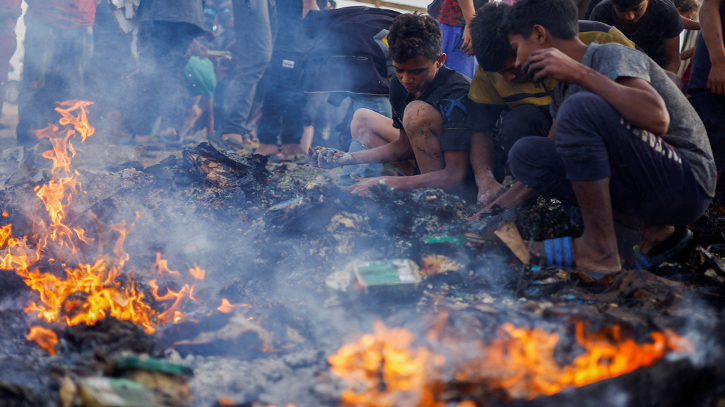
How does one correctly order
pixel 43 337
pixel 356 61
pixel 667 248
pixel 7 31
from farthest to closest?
pixel 7 31 → pixel 356 61 → pixel 667 248 → pixel 43 337

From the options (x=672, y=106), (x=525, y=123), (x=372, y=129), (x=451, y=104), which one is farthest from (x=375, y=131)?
(x=672, y=106)

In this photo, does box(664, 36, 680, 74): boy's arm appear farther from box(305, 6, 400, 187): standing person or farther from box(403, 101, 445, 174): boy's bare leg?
box(305, 6, 400, 187): standing person

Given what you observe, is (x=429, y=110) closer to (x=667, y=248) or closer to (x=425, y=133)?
(x=425, y=133)

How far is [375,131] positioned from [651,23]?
7.86 ft

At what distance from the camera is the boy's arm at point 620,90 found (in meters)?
1.97

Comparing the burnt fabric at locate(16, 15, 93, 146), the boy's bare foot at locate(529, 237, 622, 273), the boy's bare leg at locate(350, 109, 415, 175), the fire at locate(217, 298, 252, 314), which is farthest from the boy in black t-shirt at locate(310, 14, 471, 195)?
the burnt fabric at locate(16, 15, 93, 146)

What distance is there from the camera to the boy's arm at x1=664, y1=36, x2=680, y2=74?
361cm

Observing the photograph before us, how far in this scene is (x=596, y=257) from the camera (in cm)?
221

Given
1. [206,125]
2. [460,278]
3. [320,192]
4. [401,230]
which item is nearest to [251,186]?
[320,192]

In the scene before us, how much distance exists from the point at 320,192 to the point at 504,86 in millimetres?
1463

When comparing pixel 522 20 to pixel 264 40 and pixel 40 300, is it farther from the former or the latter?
pixel 264 40

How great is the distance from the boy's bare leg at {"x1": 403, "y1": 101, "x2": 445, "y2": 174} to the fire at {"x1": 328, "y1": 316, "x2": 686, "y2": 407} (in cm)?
171

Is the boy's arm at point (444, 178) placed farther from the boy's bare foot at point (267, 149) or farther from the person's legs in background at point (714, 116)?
the boy's bare foot at point (267, 149)

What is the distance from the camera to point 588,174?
2.12 metres
